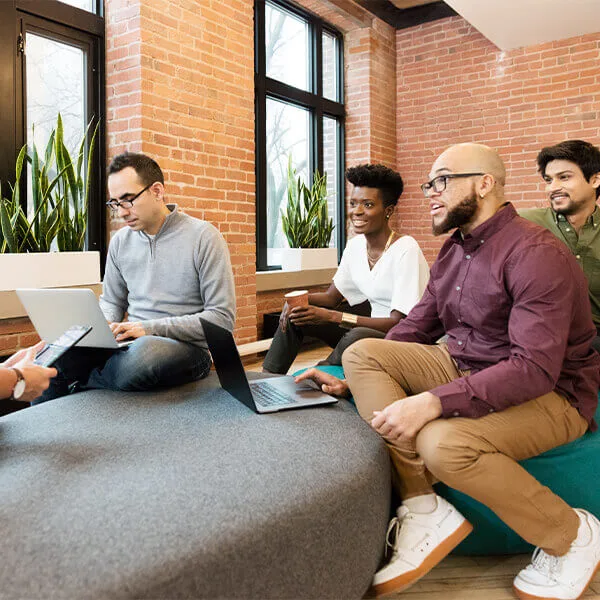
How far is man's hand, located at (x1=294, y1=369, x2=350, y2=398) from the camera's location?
6.44 feet

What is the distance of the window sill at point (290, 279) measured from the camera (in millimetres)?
4794

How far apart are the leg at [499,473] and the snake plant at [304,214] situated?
3.70 m

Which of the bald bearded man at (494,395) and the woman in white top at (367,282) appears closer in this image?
the bald bearded man at (494,395)

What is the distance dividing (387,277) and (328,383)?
2.59ft

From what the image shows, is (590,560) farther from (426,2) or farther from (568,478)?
(426,2)

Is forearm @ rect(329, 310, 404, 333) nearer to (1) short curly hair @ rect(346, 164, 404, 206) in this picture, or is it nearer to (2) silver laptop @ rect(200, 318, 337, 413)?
(2) silver laptop @ rect(200, 318, 337, 413)

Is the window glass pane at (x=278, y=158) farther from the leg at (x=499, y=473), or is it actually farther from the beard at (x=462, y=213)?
the leg at (x=499, y=473)

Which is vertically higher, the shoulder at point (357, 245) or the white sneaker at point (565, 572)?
the shoulder at point (357, 245)

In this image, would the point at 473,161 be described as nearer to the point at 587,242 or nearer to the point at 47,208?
the point at 587,242

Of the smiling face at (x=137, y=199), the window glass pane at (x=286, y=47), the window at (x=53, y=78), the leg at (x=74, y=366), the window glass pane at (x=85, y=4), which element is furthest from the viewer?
the window glass pane at (x=286, y=47)

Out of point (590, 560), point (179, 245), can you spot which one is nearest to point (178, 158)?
point (179, 245)

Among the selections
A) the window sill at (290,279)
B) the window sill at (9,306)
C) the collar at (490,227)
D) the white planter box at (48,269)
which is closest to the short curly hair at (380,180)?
the collar at (490,227)

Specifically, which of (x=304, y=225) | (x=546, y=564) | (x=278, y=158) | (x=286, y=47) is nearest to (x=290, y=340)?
(x=546, y=564)

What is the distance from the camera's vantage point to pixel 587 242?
2.62 m
